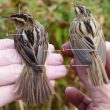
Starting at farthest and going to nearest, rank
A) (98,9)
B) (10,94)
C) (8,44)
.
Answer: (98,9) → (8,44) → (10,94)

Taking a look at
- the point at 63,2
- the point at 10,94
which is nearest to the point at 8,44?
the point at 10,94

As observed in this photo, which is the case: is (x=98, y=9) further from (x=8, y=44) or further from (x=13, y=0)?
(x=8, y=44)

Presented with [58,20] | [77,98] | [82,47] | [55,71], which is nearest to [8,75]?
[55,71]

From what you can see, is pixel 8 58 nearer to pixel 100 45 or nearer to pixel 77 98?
pixel 100 45

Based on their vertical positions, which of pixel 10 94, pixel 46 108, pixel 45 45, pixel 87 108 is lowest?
pixel 46 108

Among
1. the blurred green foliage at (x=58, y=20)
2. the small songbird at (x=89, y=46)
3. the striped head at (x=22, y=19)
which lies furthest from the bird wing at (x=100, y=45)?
the blurred green foliage at (x=58, y=20)

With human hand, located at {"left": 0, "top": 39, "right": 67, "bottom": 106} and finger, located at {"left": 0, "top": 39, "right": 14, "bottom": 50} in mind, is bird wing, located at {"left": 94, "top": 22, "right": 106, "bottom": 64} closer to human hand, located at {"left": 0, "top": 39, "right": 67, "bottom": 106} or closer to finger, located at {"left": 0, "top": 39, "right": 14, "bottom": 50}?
human hand, located at {"left": 0, "top": 39, "right": 67, "bottom": 106}
